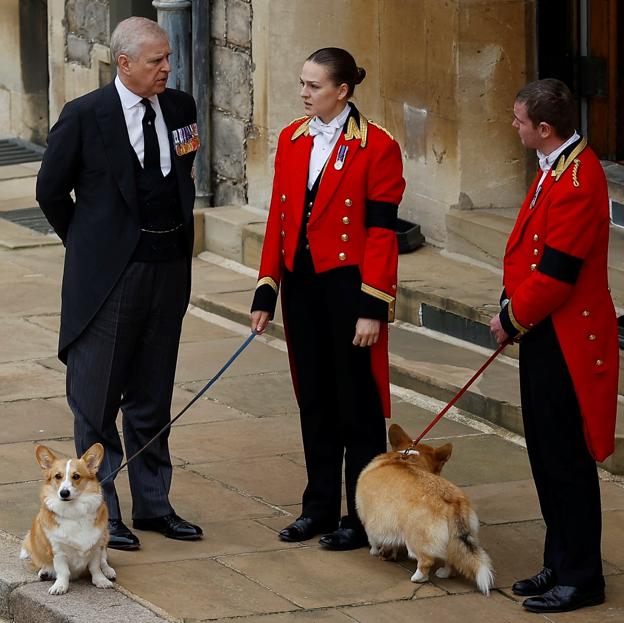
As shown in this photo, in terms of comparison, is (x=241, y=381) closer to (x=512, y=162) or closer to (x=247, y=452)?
(x=247, y=452)

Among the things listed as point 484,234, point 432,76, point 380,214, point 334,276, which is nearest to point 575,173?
point 380,214

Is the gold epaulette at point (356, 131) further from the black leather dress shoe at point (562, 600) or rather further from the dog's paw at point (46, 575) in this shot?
the dog's paw at point (46, 575)

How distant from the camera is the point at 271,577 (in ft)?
19.7

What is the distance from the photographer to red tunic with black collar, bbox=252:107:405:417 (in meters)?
6.12

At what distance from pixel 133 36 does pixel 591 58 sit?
465 cm

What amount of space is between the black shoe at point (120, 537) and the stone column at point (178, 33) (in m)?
5.66

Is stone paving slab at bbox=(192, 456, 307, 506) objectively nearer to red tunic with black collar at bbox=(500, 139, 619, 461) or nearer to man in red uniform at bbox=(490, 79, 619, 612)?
man in red uniform at bbox=(490, 79, 619, 612)

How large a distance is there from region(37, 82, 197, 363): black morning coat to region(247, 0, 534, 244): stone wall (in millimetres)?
3873

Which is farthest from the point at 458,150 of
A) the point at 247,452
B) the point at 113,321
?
the point at 113,321

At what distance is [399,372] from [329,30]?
2.98 meters

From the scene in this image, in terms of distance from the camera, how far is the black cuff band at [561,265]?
5531 mm

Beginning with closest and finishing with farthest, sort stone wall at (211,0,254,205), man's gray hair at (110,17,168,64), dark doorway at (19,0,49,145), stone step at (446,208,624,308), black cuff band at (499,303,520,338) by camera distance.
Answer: black cuff band at (499,303,520,338), man's gray hair at (110,17,168,64), stone step at (446,208,624,308), stone wall at (211,0,254,205), dark doorway at (19,0,49,145)

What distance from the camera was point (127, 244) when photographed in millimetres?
6156

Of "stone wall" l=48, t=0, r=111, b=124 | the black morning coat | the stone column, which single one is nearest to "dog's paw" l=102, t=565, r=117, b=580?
the black morning coat
